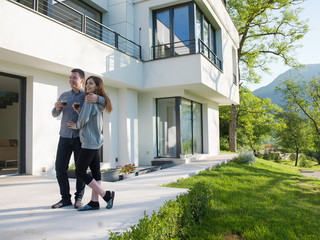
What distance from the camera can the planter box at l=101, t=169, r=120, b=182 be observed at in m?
5.83

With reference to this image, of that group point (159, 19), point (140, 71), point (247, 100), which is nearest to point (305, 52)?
point (247, 100)

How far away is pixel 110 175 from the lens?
6.03m

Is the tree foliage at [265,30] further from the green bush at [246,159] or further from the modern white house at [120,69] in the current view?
the green bush at [246,159]

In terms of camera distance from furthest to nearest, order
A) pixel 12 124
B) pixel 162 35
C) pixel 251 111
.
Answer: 1. pixel 251 111
2. pixel 12 124
3. pixel 162 35

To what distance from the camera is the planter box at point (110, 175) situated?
5.83 meters

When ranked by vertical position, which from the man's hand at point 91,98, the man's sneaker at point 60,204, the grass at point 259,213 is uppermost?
the man's hand at point 91,98

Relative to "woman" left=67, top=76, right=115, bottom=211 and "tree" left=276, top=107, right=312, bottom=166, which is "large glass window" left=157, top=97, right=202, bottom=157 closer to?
"woman" left=67, top=76, right=115, bottom=211

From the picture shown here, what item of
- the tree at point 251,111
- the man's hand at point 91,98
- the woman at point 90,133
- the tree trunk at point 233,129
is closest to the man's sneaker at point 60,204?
the woman at point 90,133

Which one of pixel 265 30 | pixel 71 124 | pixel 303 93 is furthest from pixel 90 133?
pixel 303 93

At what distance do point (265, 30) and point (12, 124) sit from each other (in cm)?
1943

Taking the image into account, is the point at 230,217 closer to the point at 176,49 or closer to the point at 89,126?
the point at 89,126

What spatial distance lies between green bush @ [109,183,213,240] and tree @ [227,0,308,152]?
15.8m

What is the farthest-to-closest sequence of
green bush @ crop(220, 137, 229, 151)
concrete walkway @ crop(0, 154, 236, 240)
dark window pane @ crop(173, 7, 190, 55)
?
1. green bush @ crop(220, 137, 229, 151)
2. dark window pane @ crop(173, 7, 190, 55)
3. concrete walkway @ crop(0, 154, 236, 240)

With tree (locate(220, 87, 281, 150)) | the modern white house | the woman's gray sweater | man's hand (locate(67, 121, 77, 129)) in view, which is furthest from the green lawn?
tree (locate(220, 87, 281, 150))
